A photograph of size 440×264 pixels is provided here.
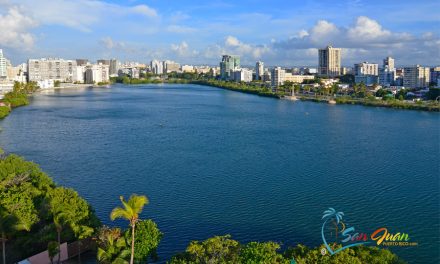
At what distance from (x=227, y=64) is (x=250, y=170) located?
107 ft

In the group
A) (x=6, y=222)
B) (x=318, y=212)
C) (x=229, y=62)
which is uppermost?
(x=229, y=62)

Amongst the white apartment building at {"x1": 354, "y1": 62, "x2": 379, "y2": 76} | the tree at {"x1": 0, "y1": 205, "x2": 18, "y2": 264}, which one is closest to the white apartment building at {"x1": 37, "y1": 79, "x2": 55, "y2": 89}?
the white apartment building at {"x1": 354, "y1": 62, "x2": 379, "y2": 76}

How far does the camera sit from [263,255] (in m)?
2.43

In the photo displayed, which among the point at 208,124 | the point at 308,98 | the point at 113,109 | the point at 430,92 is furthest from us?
the point at 308,98

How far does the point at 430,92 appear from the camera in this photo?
1652 centimetres

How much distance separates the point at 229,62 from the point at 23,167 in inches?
1357

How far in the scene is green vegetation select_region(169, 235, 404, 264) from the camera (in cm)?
241

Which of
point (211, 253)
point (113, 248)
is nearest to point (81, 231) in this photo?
point (113, 248)

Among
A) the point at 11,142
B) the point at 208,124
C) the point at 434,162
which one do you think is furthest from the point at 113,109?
the point at 434,162

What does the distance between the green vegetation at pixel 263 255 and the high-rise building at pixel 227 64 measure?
1345 inches

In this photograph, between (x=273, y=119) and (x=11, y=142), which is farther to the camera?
(x=273, y=119)

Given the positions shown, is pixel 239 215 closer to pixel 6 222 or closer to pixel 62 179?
pixel 6 222

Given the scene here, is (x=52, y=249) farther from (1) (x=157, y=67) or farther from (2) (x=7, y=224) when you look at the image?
(1) (x=157, y=67)

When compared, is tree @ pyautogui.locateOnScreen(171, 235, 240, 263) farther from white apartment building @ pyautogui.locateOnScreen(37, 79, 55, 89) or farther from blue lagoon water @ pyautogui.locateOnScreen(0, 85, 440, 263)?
white apartment building @ pyautogui.locateOnScreen(37, 79, 55, 89)
